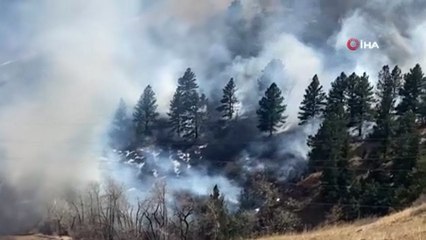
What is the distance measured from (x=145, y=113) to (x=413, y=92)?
157 ft

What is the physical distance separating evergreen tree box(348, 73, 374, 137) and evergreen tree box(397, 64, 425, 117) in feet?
15.3

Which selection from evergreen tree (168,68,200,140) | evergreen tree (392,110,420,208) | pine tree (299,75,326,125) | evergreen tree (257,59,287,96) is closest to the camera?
evergreen tree (392,110,420,208)

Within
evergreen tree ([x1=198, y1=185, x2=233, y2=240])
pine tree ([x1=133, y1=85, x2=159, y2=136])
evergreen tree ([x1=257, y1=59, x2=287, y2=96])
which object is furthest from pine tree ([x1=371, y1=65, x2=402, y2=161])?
pine tree ([x1=133, y1=85, x2=159, y2=136])

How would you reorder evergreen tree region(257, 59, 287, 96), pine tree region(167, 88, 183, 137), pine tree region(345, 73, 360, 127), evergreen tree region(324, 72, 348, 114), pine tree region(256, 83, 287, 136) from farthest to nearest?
evergreen tree region(257, 59, 287, 96)
pine tree region(167, 88, 183, 137)
pine tree region(256, 83, 287, 136)
evergreen tree region(324, 72, 348, 114)
pine tree region(345, 73, 360, 127)

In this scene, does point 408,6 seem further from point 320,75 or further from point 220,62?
point 220,62

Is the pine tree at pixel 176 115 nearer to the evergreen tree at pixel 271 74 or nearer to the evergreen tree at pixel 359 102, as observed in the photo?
the evergreen tree at pixel 271 74

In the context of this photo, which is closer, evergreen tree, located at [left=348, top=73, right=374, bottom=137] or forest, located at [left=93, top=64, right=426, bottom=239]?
forest, located at [left=93, top=64, right=426, bottom=239]

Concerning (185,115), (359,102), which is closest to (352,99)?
(359,102)

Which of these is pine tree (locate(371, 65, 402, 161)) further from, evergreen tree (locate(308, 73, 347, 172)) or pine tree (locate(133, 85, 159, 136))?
pine tree (locate(133, 85, 159, 136))

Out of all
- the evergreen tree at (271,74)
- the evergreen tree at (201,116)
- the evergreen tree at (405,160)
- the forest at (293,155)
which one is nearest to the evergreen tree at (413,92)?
the forest at (293,155)

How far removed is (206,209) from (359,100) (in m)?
30.2

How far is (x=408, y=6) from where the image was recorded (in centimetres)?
13612

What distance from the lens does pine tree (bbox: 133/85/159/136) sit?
107438 millimetres

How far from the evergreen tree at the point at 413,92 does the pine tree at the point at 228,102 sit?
33747 millimetres
